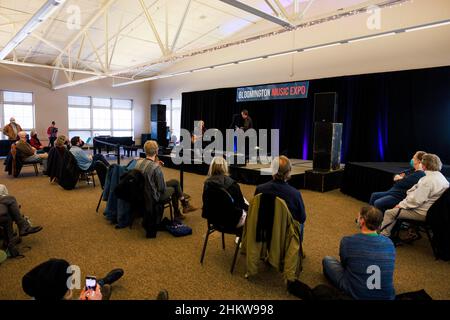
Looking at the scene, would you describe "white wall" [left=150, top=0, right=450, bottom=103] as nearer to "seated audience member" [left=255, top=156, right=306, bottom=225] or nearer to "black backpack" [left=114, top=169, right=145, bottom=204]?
"seated audience member" [left=255, top=156, right=306, bottom=225]

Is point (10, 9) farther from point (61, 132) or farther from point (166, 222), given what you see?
point (61, 132)

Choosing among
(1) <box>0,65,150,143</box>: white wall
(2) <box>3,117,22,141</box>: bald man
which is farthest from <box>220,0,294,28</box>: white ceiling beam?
(1) <box>0,65,150,143</box>: white wall

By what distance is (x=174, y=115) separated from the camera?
1300 cm

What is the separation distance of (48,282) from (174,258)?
1408 millimetres

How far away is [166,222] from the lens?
11.7 ft

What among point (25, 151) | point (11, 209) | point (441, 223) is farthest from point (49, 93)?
point (441, 223)

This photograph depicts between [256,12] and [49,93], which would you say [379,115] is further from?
[49,93]

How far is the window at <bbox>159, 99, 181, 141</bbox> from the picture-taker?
12797 millimetres

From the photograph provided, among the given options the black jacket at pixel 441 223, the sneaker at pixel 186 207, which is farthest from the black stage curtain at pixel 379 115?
the sneaker at pixel 186 207

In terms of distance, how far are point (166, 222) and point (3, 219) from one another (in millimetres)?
1631

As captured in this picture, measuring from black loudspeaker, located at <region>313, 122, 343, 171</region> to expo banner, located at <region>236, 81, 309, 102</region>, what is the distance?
7.96 ft

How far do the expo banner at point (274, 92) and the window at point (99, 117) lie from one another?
6.43m

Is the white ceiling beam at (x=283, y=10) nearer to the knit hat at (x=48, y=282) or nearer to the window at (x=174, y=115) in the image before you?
the knit hat at (x=48, y=282)
